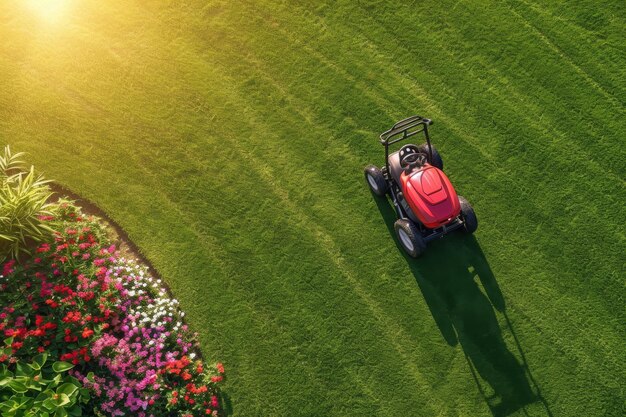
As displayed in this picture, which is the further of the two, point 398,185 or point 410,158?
point 398,185

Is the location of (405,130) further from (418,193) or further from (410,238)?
(410,238)

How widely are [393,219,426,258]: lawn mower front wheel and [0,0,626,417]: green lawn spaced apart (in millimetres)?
322

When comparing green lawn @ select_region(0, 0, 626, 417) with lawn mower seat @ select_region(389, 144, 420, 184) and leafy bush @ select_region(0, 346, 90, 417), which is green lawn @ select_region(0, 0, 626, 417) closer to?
lawn mower seat @ select_region(389, 144, 420, 184)

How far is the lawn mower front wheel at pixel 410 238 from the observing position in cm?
895

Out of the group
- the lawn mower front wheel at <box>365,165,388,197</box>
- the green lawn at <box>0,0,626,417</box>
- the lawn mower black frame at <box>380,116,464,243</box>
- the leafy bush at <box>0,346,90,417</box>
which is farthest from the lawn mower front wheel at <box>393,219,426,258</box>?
the leafy bush at <box>0,346,90,417</box>

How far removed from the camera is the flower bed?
323 inches

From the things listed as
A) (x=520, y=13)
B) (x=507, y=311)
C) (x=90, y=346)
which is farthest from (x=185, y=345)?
(x=520, y=13)

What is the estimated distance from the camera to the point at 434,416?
8539mm

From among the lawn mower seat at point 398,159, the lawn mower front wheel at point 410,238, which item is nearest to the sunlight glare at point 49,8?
the lawn mower seat at point 398,159

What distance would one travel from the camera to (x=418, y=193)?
8750mm

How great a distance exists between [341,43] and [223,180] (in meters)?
3.59

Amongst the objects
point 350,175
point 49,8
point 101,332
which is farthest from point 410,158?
point 49,8

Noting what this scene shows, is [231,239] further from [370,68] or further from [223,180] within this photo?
[370,68]

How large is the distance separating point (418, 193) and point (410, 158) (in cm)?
64
